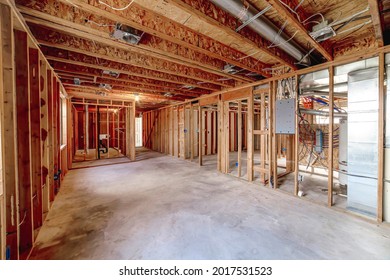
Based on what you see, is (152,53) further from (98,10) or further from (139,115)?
(139,115)

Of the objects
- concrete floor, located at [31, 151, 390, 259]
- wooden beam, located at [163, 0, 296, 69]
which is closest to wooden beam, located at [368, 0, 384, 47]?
wooden beam, located at [163, 0, 296, 69]

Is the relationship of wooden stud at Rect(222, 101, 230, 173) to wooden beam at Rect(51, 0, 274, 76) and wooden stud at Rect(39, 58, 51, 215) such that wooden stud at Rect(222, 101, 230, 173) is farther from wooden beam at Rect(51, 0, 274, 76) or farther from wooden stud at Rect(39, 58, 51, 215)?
wooden stud at Rect(39, 58, 51, 215)

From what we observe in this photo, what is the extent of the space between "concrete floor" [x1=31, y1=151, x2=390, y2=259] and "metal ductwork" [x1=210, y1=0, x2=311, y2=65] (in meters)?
2.49

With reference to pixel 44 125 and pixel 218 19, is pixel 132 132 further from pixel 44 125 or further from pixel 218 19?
pixel 218 19

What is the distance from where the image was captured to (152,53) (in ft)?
8.54

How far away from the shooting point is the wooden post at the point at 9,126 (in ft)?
4.38

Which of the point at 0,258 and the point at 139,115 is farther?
the point at 139,115

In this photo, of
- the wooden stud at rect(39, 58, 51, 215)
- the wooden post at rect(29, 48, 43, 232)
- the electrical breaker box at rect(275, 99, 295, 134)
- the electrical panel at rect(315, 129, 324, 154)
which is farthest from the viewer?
the electrical panel at rect(315, 129, 324, 154)

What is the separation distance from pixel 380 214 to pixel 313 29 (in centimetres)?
270

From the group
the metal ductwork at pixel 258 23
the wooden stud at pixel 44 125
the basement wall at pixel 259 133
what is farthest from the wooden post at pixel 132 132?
the metal ductwork at pixel 258 23

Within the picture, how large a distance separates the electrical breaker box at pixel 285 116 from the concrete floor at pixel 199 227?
1.35 metres

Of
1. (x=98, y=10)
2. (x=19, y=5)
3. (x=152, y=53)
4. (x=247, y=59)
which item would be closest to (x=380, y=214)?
(x=247, y=59)

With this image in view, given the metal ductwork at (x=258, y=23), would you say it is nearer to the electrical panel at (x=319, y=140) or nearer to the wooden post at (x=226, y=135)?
the wooden post at (x=226, y=135)

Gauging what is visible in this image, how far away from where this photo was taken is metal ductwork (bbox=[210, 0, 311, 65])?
1.57 m
